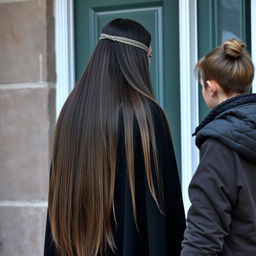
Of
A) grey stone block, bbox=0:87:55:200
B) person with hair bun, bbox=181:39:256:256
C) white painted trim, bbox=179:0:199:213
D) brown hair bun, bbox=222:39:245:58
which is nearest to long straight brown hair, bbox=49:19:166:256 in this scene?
person with hair bun, bbox=181:39:256:256

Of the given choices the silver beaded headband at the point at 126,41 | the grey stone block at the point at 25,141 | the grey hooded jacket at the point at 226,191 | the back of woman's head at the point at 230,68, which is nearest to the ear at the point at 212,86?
the back of woman's head at the point at 230,68

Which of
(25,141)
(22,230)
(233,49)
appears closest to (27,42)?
(25,141)

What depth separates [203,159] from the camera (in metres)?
1.74

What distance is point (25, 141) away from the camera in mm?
3236

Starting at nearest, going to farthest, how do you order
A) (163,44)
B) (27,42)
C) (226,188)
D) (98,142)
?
(226,188)
(98,142)
(163,44)
(27,42)

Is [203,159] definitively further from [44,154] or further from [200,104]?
[44,154]

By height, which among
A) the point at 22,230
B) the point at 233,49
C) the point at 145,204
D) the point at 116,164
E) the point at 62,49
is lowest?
the point at 22,230

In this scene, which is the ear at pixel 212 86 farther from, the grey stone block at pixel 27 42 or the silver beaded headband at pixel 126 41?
the grey stone block at pixel 27 42

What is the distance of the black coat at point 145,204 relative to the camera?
181 centimetres

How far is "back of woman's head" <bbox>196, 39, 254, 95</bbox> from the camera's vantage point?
71.7 inches

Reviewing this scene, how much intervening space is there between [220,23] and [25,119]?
49.3 inches

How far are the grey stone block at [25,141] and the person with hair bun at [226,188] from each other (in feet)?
5.17

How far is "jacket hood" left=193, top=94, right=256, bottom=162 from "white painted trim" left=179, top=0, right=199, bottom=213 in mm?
1186

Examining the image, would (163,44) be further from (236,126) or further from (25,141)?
(236,126)
